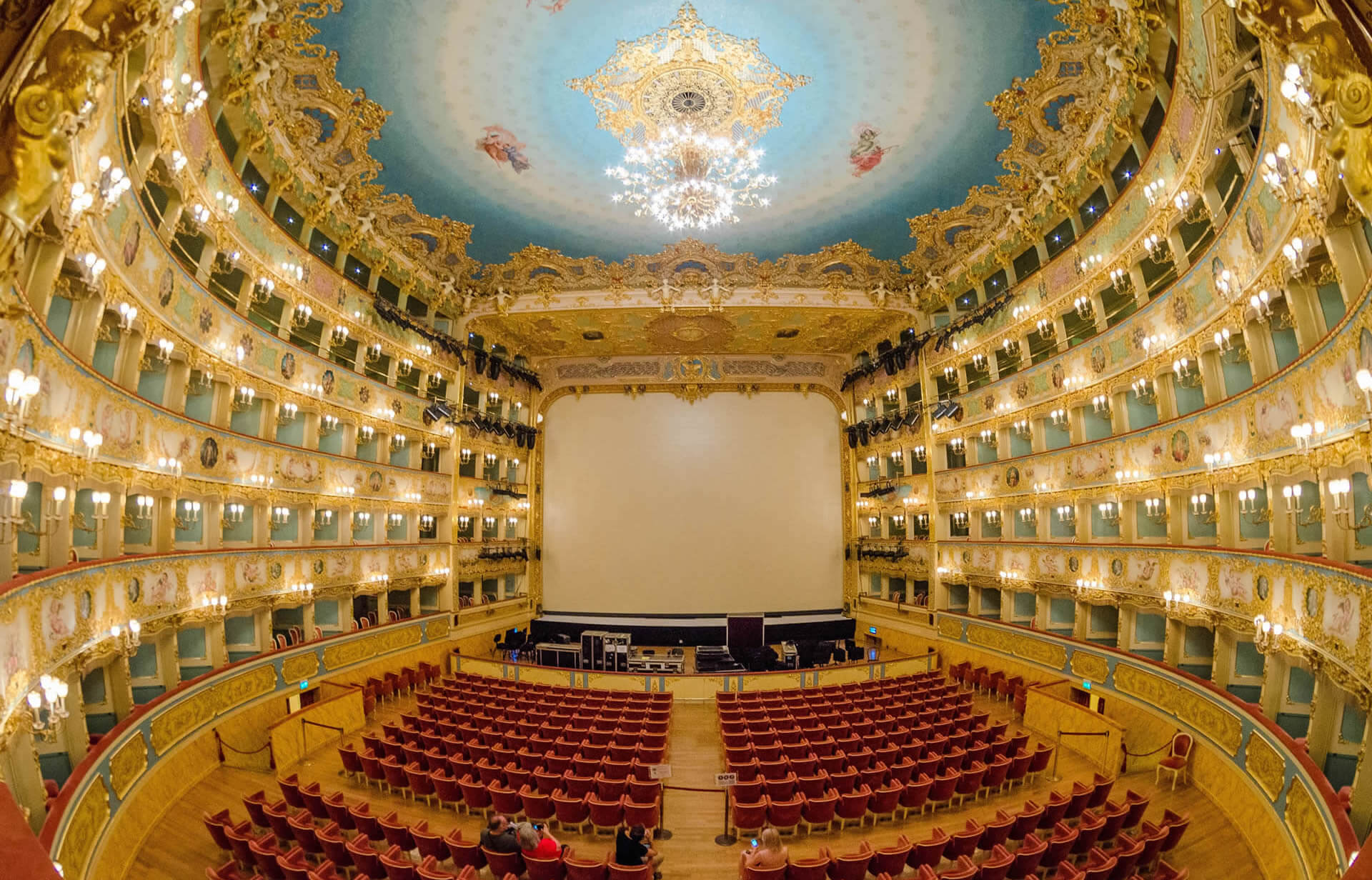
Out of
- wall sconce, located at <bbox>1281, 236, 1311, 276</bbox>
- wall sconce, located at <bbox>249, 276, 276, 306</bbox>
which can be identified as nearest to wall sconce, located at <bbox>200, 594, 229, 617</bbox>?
wall sconce, located at <bbox>249, 276, 276, 306</bbox>

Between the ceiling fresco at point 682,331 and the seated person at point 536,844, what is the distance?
2008 centimetres

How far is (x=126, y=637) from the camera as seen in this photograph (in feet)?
35.8

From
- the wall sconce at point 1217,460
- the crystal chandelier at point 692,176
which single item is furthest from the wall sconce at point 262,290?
the wall sconce at point 1217,460

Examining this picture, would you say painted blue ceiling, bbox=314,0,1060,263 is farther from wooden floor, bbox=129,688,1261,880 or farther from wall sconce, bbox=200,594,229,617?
wooden floor, bbox=129,688,1261,880

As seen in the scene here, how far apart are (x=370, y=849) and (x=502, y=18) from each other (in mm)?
15219

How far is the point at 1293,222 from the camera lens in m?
9.73

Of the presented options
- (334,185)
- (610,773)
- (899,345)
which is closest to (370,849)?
(610,773)

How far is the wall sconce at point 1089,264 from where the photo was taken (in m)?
17.9

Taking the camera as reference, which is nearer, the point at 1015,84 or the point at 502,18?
the point at 502,18

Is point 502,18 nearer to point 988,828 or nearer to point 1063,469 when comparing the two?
point 988,828

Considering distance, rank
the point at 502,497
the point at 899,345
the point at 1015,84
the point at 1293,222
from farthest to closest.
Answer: the point at 502,497, the point at 899,345, the point at 1015,84, the point at 1293,222

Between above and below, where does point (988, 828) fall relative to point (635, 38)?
below

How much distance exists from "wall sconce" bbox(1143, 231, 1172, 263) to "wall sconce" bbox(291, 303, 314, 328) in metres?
22.4

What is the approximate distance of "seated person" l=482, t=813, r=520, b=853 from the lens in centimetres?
934
